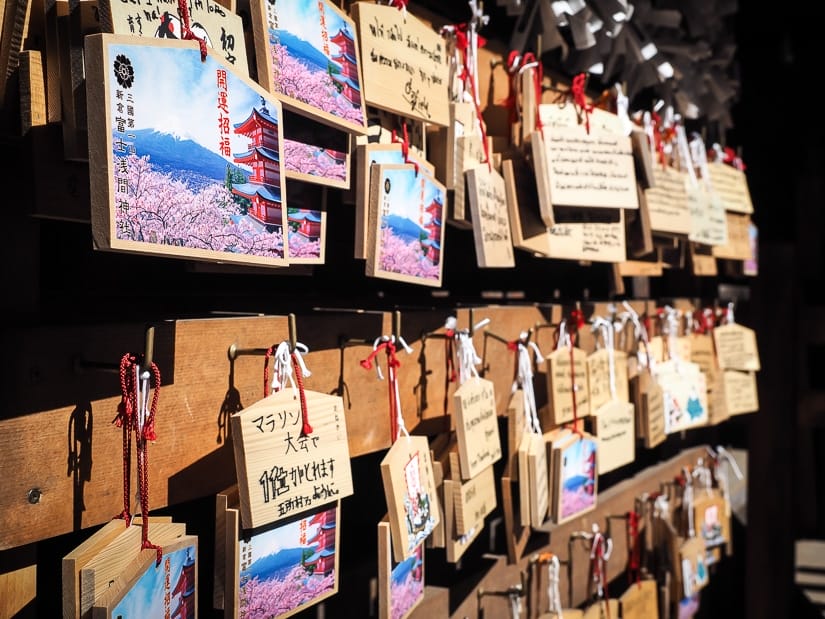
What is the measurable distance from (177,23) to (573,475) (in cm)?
92

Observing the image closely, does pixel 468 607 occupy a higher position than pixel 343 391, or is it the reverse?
pixel 343 391

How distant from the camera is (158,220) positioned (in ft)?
1.87

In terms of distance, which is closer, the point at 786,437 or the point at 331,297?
the point at 331,297

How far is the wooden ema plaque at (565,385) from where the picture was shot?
48.9 inches

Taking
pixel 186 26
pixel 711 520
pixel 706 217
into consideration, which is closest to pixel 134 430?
pixel 186 26

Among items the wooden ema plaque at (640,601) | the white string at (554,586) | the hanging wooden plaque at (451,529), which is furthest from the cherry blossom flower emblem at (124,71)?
the wooden ema plaque at (640,601)

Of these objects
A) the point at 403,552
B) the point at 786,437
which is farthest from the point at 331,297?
the point at 786,437

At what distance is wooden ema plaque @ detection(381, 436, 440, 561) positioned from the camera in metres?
0.85

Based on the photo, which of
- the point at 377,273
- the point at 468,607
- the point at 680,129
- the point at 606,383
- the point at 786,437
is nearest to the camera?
the point at 377,273

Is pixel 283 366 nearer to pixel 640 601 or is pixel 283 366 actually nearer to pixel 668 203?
A: pixel 668 203

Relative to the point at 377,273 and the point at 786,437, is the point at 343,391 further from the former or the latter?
the point at 786,437

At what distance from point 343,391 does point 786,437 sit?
7.46 feet

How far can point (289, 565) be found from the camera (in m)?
0.77

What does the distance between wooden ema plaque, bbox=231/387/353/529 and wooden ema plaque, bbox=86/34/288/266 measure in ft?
0.46
